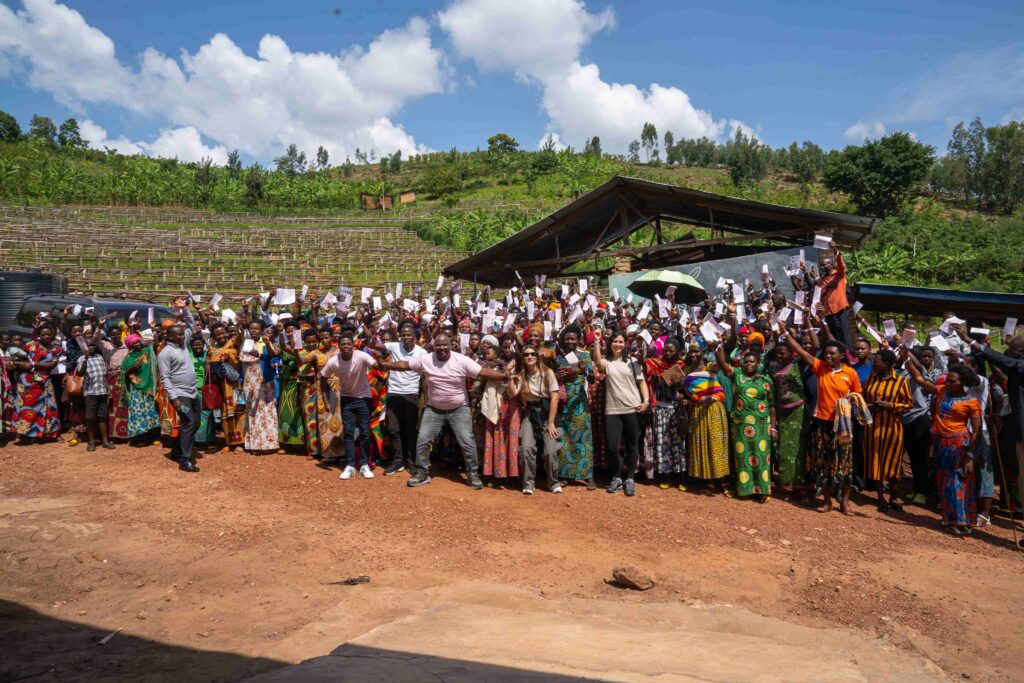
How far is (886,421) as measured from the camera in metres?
6.32

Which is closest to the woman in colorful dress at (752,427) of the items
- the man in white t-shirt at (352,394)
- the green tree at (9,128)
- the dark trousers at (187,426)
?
the man in white t-shirt at (352,394)

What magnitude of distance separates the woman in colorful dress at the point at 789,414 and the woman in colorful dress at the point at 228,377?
5932 millimetres

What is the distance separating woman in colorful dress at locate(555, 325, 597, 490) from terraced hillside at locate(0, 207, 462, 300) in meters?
22.5

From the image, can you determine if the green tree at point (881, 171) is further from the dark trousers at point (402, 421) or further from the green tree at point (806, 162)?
the dark trousers at point (402, 421)

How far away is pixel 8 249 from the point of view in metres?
29.0

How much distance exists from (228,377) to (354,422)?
1868 millimetres

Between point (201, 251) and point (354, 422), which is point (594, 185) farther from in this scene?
point (354, 422)

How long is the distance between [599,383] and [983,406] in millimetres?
3357

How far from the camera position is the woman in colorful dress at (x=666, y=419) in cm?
671

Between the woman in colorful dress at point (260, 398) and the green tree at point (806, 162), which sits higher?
the green tree at point (806, 162)

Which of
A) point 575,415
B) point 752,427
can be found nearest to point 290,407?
point 575,415

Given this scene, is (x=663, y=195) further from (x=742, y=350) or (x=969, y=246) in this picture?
(x=969, y=246)

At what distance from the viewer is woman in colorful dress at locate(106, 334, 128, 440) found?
8.03m

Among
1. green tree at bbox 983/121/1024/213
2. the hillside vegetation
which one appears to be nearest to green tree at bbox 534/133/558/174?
the hillside vegetation
